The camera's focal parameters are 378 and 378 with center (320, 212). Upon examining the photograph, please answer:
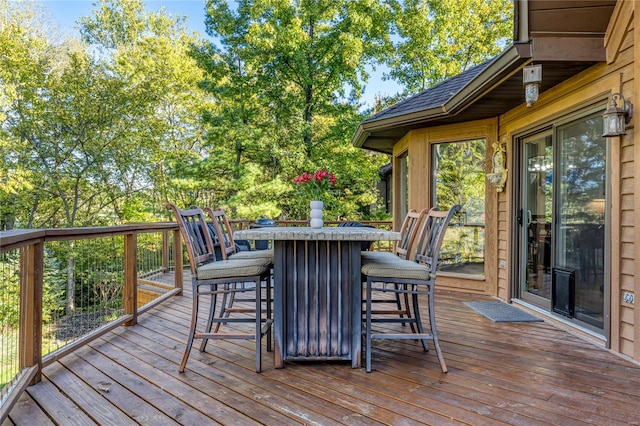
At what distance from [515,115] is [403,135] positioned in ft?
6.21

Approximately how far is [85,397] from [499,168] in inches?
Answer: 173

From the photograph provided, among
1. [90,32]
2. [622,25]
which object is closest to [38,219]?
[90,32]

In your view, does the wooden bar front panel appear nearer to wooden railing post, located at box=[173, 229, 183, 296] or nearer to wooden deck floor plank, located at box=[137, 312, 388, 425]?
wooden deck floor plank, located at box=[137, 312, 388, 425]

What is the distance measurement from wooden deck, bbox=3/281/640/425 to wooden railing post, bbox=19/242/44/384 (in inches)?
6.3

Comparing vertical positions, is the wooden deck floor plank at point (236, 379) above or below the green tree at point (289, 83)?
below

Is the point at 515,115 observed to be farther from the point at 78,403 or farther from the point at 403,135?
the point at 78,403

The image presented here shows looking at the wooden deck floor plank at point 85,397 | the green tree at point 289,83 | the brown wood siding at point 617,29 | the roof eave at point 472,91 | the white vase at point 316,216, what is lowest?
the wooden deck floor plank at point 85,397

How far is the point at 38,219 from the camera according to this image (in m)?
10.5

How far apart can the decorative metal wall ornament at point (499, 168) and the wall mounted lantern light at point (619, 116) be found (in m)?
1.70

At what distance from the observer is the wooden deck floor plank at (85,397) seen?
1.79 meters

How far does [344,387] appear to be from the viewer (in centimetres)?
211

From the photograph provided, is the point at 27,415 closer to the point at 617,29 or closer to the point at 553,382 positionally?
the point at 553,382

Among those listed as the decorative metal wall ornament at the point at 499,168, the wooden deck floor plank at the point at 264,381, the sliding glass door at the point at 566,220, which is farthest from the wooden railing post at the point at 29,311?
the decorative metal wall ornament at the point at 499,168

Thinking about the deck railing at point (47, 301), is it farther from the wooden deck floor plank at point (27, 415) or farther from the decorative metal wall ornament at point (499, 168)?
the decorative metal wall ornament at point (499, 168)
